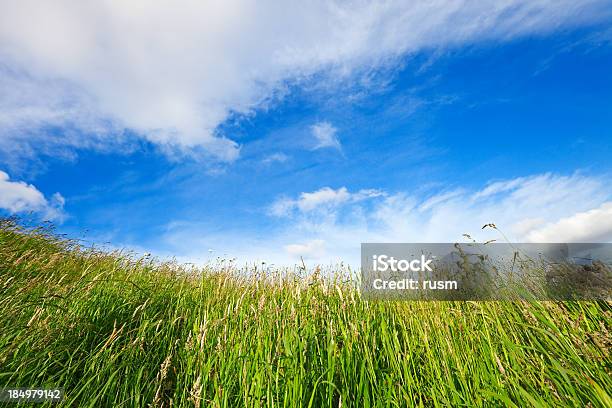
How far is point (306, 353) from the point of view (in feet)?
9.34

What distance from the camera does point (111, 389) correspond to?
9.29 feet

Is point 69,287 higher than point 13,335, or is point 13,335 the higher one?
point 69,287

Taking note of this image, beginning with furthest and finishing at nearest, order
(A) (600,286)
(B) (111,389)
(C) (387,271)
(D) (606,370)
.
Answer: (C) (387,271) → (A) (600,286) → (B) (111,389) → (D) (606,370)

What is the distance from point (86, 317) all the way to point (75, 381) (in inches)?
30.0

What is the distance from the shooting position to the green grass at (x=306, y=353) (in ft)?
7.25

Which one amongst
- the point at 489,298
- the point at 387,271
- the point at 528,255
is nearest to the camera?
the point at 489,298

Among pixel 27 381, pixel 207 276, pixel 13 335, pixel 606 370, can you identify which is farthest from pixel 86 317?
pixel 606 370

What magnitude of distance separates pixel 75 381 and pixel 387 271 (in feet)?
13.6

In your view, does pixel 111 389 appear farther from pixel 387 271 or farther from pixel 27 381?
pixel 387 271

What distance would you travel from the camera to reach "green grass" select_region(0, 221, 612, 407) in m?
2.21

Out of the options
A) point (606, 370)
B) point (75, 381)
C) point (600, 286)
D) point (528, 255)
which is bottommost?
point (75, 381)

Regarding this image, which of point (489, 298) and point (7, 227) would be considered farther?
point (7, 227)

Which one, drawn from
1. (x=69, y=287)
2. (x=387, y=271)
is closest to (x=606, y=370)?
(x=387, y=271)

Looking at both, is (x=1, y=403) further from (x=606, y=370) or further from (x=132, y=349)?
(x=606, y=370)
